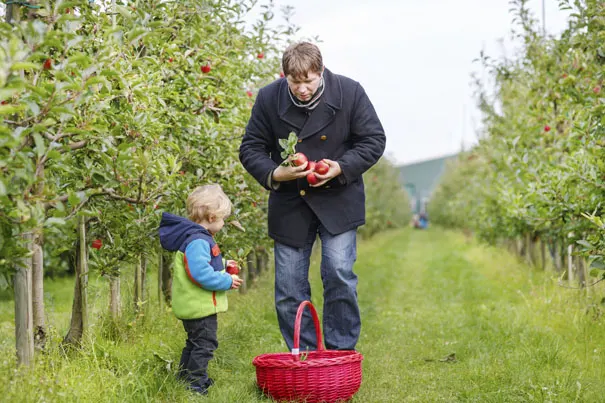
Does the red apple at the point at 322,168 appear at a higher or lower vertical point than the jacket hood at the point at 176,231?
higher

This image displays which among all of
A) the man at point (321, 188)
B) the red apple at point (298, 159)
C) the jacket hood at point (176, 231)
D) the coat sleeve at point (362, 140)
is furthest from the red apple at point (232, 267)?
the coat sleeve at point (362, 140)

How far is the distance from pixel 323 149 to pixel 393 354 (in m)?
2.00

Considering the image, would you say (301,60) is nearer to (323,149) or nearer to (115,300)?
(323,149)

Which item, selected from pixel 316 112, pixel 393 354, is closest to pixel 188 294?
pixel 316 112

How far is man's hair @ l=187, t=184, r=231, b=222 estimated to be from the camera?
431cm

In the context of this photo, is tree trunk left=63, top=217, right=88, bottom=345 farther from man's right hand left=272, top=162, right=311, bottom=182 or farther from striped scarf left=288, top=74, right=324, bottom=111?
striped scarf left=288, top=74, right=324, bottom=111

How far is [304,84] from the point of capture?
172 inches

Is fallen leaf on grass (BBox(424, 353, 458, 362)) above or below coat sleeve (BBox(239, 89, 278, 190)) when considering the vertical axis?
below

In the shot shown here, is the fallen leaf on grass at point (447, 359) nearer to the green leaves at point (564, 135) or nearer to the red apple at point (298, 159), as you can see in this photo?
the green leaves at point (564, 135)

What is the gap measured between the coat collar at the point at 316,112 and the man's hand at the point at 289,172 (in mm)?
306

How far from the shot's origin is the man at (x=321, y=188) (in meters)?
4.61

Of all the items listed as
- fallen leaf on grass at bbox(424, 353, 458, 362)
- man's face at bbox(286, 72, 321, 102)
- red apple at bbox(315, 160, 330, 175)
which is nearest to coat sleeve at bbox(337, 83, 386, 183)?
red apple at bbox(315, 160, 330, 175)

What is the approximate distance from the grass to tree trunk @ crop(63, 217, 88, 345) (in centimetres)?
10

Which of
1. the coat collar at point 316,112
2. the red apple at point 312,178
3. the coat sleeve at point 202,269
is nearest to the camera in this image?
the coat sleeve at point 202,269
